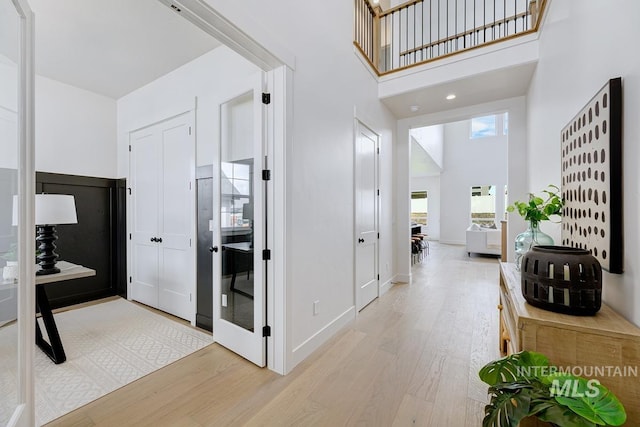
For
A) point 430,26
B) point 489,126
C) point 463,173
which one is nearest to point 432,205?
point 463,173

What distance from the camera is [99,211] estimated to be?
385 centimetres

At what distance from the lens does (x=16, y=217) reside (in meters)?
1.20

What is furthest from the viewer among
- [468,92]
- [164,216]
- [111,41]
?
[468,92]

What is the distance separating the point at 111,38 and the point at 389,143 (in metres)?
3.67

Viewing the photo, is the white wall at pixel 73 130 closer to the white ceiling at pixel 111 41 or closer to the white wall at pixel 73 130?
the white wall at pixel 73 130

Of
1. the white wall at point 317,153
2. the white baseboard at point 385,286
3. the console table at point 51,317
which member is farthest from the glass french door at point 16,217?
the white baseboard at point 385,286

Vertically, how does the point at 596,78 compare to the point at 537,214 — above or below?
above

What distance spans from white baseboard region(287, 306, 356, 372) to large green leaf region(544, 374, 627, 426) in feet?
5.50

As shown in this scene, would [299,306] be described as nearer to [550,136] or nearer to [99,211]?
[550,136]

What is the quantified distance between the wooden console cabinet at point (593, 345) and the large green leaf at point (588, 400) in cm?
26

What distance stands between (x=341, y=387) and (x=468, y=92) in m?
3.87

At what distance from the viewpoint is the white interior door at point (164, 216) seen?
10.0ft

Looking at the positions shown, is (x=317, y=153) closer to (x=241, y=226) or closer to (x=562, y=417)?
(x=241, y=226)

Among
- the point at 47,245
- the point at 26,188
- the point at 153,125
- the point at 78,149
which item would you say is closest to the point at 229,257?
the point at 26,188
